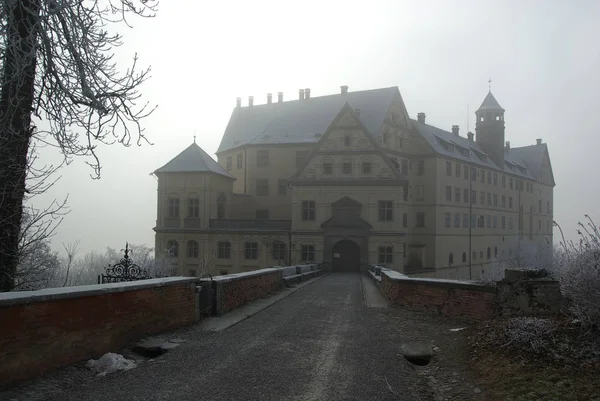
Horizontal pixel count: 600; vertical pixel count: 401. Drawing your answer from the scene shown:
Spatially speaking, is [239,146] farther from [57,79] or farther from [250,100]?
[57,79]

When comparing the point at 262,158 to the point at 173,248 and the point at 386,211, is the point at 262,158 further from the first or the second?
the point at 386,211

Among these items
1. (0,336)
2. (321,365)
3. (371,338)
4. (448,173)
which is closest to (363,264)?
(448,173)

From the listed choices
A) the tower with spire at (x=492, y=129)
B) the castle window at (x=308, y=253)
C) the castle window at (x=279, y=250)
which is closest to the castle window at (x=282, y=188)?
the castle window at (x=279, y=250)

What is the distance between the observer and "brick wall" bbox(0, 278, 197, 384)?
6895 mm

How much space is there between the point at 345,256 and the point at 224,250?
41.2 feet

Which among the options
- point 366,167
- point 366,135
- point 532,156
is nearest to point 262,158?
point 366,135

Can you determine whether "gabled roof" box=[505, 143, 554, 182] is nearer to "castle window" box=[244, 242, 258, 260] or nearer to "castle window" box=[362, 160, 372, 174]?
"castle window" box=[362, 160, 372, 174]

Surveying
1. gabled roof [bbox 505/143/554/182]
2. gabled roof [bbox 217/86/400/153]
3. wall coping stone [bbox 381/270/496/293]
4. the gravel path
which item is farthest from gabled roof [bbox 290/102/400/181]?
gabled roof [bbox 505/143/554/182]

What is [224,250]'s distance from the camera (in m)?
51.4

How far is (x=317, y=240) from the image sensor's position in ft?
155

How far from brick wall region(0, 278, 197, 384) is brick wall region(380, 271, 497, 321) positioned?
23.4ft

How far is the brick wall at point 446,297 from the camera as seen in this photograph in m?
12.0

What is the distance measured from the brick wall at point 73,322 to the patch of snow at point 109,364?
0.17 metres

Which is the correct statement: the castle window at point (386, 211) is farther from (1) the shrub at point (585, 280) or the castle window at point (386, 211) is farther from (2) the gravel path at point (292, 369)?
(1) the shrub at point (585, 280)
